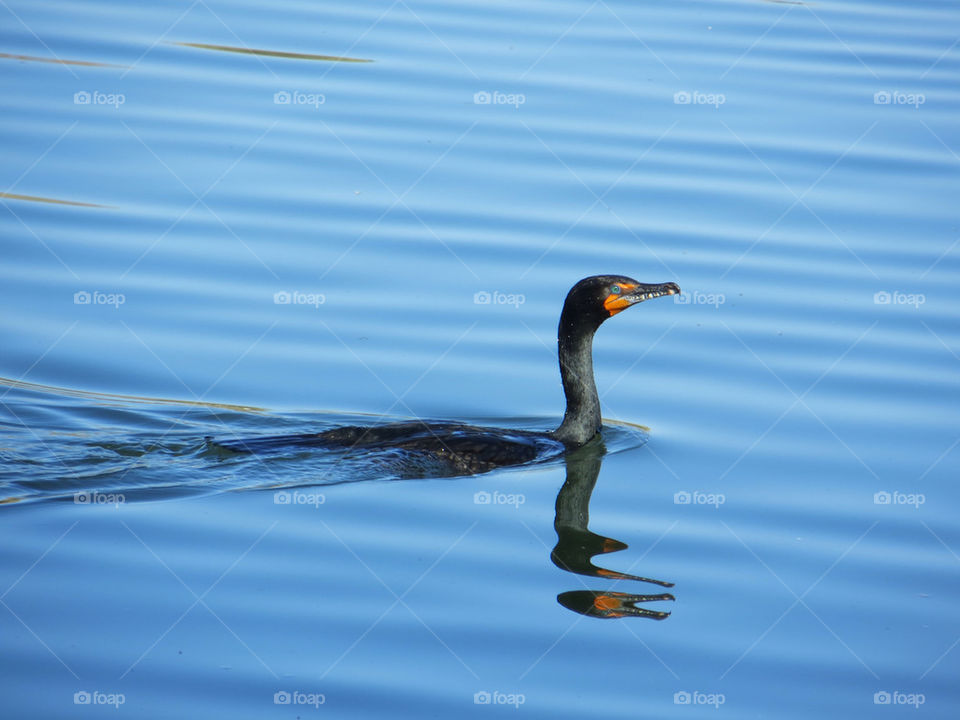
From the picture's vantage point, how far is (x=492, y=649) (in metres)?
6.29

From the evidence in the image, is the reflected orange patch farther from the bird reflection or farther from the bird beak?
the bird beak

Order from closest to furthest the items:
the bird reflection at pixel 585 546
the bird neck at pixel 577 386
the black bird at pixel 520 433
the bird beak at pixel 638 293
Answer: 1. the bird reflection at pixel 585 546
2. the black bird at pixel 520 433
3. the bird beak at pixel 638 293
4. the bird neck at pixel 577 386

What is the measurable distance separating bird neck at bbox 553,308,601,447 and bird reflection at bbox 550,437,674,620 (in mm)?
115

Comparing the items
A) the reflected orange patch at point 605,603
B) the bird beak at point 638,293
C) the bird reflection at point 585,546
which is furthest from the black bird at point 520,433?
the reflected orange patch at point 605,603

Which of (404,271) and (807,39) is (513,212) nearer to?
(404,271)

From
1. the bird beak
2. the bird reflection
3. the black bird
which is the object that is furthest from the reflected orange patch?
the bird beak

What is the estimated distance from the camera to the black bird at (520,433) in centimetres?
836

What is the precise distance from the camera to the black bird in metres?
8.36

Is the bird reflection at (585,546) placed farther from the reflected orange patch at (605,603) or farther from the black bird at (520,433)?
the black bird at (520,433)

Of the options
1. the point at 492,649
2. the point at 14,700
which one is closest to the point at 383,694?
the point at 492,649

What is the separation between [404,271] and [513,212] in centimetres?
152

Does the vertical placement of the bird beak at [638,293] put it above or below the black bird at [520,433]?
above

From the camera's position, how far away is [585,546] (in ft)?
24.9

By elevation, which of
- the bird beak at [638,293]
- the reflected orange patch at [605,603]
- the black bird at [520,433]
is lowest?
the reflected orange patch at [605,603]
